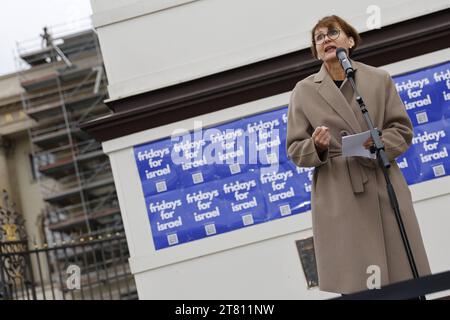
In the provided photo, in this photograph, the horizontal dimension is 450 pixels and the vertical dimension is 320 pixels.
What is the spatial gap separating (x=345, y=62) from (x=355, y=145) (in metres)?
0.47

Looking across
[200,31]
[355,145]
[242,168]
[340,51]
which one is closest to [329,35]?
[340,51]

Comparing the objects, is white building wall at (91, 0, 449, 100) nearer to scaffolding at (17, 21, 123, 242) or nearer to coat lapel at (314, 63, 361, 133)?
coat lapel at (314, 63, 361, 133)

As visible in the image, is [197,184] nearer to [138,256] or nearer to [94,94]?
[138,256]

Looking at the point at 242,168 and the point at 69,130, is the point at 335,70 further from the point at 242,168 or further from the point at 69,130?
the point at 69,130

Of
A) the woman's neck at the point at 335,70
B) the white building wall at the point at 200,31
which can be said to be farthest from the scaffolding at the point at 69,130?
the woman's neck at the point at 335,70

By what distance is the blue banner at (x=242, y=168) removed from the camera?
24.6 feet

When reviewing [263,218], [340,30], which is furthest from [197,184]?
[340,30]

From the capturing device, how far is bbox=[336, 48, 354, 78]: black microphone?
4031mm

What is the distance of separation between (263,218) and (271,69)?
1.48m

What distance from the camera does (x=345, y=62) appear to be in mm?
4059

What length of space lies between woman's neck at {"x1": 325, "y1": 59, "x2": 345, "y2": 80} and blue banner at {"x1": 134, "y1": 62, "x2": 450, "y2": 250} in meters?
3.23

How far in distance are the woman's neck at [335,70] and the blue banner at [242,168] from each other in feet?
10.6

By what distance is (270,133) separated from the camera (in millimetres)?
7586

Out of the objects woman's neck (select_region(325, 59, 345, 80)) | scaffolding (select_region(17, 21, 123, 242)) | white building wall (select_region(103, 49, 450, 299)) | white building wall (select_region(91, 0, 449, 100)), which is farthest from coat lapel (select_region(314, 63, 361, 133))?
scaffolding (select_region(17, 21, 123, 242))
